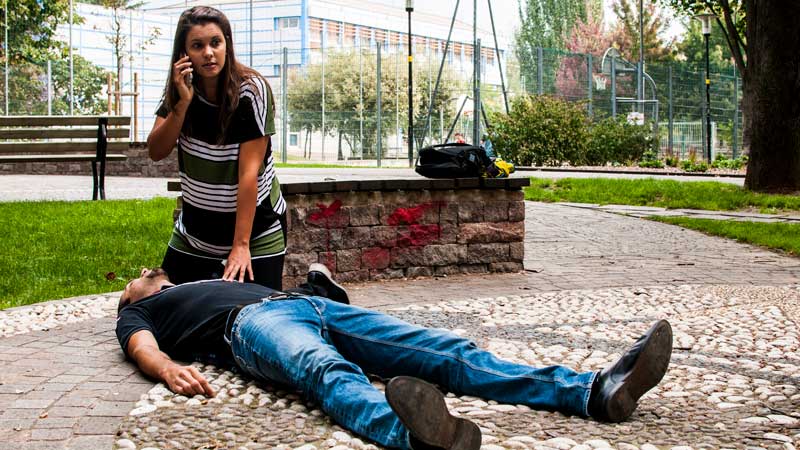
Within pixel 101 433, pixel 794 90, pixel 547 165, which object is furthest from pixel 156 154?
pixel 547 165

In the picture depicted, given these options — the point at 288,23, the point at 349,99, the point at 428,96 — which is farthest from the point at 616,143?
the point at 288,23

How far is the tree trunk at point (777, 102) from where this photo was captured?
47.8 feet

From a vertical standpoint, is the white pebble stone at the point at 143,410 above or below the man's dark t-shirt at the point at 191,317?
below

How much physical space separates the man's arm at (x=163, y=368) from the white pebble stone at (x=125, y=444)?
0.58 m

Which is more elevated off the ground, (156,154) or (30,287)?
(156,154)

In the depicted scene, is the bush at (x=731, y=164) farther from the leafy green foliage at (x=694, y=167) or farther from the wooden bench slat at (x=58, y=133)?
the wooden bench slat at (x=58, y=133)

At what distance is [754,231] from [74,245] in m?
6.39

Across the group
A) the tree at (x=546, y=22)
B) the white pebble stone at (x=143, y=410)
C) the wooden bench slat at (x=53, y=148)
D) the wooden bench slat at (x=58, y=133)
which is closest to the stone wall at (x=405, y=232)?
the white pebble stone at (x=143, y=410)

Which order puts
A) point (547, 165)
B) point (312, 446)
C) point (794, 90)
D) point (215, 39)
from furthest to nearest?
1. point (547, 165)
2. point (794, 90)
3. point (215, 39)
4. point (312, 446)

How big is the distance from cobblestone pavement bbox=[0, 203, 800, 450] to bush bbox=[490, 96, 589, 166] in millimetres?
18782

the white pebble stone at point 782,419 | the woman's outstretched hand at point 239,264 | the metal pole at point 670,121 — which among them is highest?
the metal pole at point 670,121

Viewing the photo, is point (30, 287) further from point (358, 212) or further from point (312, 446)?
point (312, 446)

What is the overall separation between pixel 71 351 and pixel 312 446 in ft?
6.30

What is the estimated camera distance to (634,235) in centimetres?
1038
